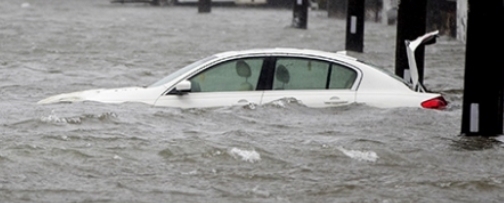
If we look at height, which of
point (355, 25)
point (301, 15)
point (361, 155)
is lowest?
point (301, 15)

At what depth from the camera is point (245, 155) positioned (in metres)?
11.3

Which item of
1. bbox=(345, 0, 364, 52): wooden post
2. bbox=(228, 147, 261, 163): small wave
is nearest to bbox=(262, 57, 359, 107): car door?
bbox=(228, 147, 261, 163): small wave

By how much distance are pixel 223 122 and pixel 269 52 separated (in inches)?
37.4

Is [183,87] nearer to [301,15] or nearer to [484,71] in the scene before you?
[484,71]

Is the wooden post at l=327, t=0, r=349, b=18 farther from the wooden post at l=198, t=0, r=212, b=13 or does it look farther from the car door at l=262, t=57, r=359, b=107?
the car door at l=262, t=57, r=359, b=107

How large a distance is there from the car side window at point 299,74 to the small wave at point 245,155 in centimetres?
200

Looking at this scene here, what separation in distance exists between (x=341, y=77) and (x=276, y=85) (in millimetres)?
670

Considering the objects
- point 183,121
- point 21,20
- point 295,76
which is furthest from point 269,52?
point 21,20

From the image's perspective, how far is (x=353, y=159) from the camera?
37.3 feet

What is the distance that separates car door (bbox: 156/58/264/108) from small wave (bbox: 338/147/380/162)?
1.82 m

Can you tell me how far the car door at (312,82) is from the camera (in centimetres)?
1330

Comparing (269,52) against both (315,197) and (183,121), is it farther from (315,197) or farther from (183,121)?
(315,197)

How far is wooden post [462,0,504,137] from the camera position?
12.5 m

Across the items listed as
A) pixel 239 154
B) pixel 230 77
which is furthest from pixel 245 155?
pixel 230 77
